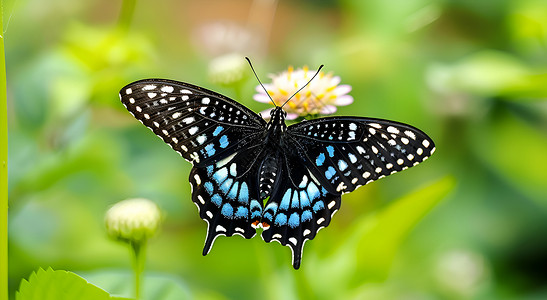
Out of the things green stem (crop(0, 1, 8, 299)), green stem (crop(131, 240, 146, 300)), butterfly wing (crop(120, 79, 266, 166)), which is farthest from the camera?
butterfly wing (crop(120, 79, 266, 166))

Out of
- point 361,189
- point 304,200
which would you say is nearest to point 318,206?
point 304,200

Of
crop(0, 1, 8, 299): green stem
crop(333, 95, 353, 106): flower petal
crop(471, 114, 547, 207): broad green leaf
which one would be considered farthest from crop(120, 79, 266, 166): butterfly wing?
crop(471, 114, 547, 207): broad green leaf

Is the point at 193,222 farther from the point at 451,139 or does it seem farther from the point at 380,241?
the point at 380,241

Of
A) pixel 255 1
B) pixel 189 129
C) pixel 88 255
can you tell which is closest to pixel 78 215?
pixel 88 255

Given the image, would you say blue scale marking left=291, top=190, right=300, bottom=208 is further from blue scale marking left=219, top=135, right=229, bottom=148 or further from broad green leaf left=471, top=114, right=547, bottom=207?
broad green leaf left=471, top=114, right=547, bottom=207

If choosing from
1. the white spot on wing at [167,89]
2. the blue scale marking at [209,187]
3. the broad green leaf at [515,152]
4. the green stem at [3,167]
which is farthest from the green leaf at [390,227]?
the broad green leaf at [515,152]

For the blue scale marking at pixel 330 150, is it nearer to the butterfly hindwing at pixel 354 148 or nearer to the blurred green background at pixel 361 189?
the butterfly hindwing at pixel 354 148

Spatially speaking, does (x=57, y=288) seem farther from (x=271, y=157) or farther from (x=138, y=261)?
(x=271, y=157)
